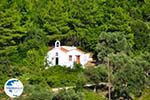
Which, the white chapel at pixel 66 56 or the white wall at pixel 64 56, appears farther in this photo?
the white chapel at pixel 66 56

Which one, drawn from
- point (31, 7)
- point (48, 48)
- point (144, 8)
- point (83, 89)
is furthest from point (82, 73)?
point (144, 8)

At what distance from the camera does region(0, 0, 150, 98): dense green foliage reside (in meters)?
37.5

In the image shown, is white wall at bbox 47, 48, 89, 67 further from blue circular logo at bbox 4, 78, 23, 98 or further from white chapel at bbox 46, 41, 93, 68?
blue circular logo at bbox 4, 78, 23, 98

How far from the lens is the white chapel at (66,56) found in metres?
44.0

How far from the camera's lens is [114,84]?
36.7 m

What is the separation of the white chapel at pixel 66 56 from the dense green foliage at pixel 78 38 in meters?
0.86

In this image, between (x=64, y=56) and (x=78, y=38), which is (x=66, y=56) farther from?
(x=78, y=38)

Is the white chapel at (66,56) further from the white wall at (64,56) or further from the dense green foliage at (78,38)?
the dense green foliage at (78,38)

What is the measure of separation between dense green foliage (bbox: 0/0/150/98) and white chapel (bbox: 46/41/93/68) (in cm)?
86

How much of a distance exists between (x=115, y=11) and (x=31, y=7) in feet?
24.2

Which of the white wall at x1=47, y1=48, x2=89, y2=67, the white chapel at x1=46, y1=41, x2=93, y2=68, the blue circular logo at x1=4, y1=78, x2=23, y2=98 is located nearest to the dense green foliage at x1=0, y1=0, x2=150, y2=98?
the white chapel at x1=46, y1=41, x2=93, y2=68

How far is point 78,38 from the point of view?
152 feet

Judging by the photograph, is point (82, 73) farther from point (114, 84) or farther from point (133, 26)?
point (133, 26)

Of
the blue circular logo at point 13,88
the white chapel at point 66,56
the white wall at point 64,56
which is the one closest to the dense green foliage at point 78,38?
the white chapel at point 66,56
